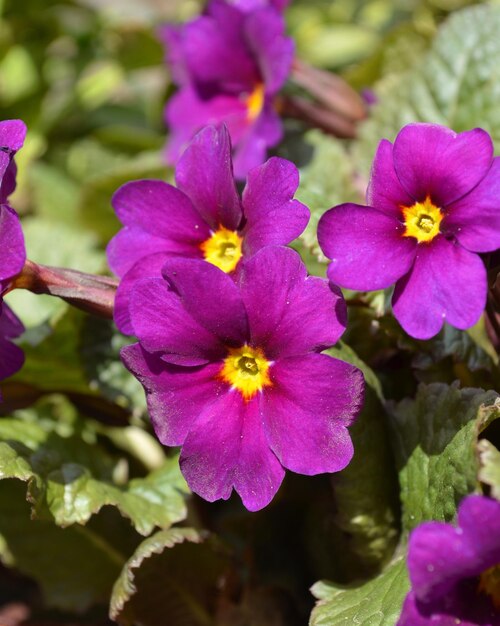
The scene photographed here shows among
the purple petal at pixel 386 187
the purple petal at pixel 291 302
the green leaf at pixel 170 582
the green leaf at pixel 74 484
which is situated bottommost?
the green leaf at pixel 170 582

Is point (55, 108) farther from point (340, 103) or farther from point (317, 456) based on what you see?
point (317, 456)

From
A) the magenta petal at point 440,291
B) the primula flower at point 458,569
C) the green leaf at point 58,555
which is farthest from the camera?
Answer: the green leaf at point 58,555

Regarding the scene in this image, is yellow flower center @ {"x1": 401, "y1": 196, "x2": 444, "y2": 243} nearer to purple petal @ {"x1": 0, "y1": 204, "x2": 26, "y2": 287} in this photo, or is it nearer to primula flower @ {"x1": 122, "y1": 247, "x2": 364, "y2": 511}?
primula flower @ {"x1": 122, "y1": 247, "x2": 364, "y2": 511}

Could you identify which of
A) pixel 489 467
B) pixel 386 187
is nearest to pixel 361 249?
pixel 386 187

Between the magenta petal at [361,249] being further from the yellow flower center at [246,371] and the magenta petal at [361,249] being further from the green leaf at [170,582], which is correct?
the green leaf at [170,582]

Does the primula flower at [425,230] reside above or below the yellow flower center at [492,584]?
above

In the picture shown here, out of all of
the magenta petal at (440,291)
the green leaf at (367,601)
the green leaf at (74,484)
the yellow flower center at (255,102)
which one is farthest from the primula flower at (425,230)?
the yellow flower center at (255,102)
